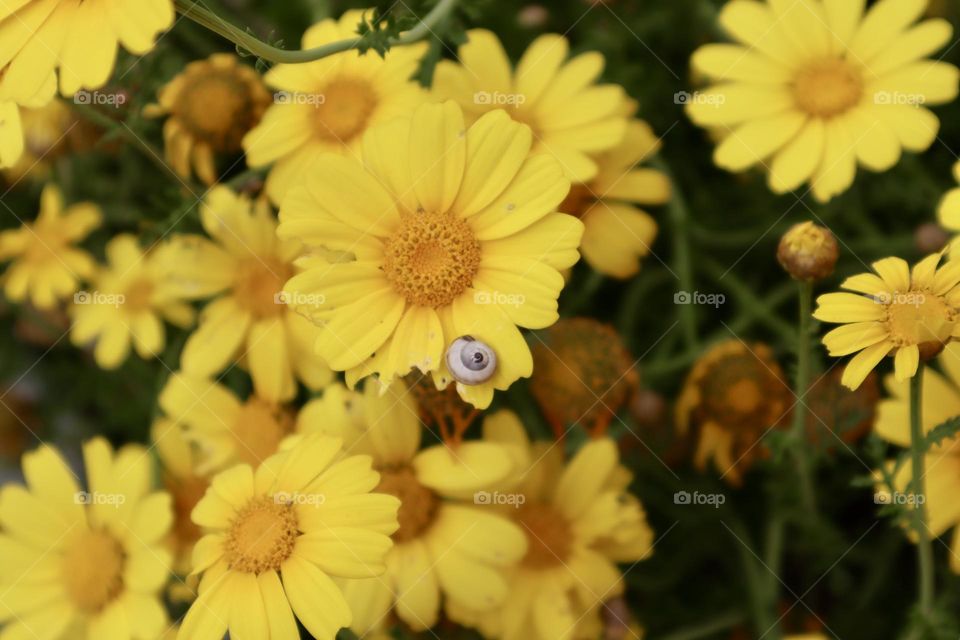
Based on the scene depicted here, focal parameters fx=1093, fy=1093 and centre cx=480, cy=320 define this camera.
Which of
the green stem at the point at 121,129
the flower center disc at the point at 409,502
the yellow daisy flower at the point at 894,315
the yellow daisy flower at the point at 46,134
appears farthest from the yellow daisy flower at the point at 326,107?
the yellow daisy flower at the point at 894,315

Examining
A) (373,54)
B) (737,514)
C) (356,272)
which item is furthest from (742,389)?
(373,54)

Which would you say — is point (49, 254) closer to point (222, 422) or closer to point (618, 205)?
point (222, 422)

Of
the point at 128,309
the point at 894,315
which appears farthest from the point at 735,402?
the point at 128,309

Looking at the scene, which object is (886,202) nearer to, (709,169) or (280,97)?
(709,169)

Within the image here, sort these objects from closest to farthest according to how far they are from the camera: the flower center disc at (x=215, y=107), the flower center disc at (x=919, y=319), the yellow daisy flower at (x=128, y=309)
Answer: the flower center disc at (x=919, y=319) → the flower center disc at (x=215, y=107) → the yellow daisy flower at (x=128, y=309)

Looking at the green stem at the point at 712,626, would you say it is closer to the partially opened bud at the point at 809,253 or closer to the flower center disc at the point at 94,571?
the partially opened bud at the point at 809,253
